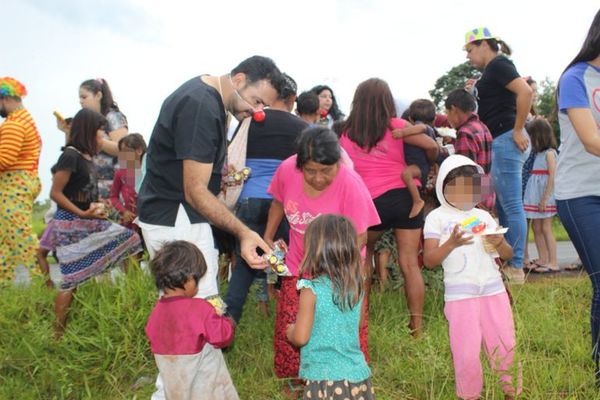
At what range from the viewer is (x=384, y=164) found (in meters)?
4.37

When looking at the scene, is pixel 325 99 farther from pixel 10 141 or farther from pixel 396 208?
pixel 10 141

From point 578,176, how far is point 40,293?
4.32 m

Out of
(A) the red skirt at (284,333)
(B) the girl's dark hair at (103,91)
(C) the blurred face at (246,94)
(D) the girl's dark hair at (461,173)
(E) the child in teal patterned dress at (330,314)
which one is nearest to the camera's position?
(E) the child in teal patterned dress at (330,314)

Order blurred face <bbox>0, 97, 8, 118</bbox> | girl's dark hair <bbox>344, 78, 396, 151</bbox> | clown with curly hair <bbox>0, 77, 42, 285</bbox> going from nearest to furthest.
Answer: girl's dark hair <bbox>344, 78, 396, 151</bbox>
clown with curly hair <bbox>0, 77, 42, 285</bbox>
blurred face <bbox>0, 97, 8, 118</bbox>

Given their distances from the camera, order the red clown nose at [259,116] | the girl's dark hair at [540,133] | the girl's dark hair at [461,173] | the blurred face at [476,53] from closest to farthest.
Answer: the girl's dark hair at [461,173], the red clown nose at [259,116], the blurred face at [476,53], the girl's dark hair at [540,133]

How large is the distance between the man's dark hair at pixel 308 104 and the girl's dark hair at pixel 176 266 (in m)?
3.03

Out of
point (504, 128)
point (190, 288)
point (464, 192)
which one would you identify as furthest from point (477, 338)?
point (504, 128)

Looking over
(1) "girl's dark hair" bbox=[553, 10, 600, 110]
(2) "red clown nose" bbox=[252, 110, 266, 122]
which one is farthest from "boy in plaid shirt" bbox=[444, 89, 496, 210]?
(2) "red clown nose" bbox=[252, 110, 266, 122]

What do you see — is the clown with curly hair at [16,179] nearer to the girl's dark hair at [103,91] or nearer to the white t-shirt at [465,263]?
the girl's dark hair at [103,91]

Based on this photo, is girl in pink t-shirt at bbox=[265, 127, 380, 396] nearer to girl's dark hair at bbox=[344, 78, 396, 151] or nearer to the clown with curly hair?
girl's dark hair at bbox=[344, 78, 396, 151]

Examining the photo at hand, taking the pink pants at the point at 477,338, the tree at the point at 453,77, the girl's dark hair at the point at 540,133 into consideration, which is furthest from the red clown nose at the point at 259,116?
the tree at the point at 453,77

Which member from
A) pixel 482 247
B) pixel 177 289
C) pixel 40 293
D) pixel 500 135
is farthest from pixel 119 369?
pixel 500 135

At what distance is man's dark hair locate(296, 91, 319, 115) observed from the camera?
571cm

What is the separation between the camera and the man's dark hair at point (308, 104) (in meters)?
5.71
